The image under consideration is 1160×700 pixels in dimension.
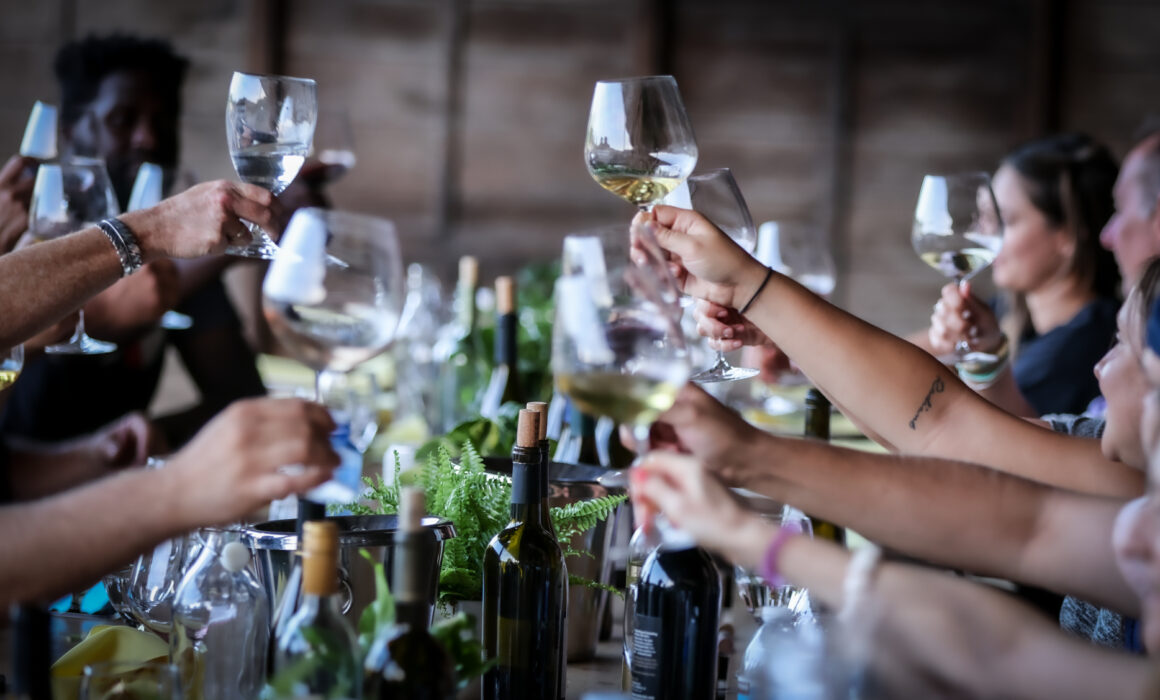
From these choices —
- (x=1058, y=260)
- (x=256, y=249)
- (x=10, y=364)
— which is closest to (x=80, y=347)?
(x=10, y=364)

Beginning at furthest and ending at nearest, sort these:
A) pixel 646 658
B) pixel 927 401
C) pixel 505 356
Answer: pixel 505 356
pixel 927 401
pixel 646 658

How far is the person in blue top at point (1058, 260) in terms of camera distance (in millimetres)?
2453

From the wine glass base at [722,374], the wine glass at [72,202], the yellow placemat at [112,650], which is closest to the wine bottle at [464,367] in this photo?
the wine glass at [72,202]

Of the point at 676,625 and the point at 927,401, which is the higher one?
the point at 927,401

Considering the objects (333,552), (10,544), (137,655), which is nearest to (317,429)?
(333,552)

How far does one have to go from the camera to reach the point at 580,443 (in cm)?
172

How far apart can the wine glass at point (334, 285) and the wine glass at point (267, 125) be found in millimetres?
396

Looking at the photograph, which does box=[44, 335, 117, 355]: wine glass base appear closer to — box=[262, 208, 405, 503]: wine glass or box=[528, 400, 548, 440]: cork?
box=[528, 400, 548, 440]: cork

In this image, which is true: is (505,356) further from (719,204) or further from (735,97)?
(735,97)

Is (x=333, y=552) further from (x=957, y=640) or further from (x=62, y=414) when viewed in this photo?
(x=62, y=414)

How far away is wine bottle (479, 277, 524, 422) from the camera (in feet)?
6.48

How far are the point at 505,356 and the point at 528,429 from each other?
41.0 inches

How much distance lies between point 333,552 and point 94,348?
39.2 inches

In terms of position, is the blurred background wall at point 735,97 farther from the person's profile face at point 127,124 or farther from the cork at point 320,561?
the cork at point 320,561
